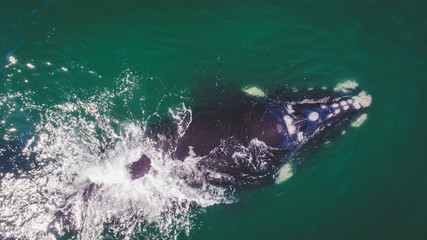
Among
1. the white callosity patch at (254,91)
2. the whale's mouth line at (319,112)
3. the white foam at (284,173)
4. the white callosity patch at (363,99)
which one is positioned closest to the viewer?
the whale's mouth line at (319,112)

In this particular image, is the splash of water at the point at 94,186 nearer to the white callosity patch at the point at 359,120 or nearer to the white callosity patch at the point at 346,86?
the white callosity patch at the point at 359,120

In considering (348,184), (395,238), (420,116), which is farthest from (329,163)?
(420,116)

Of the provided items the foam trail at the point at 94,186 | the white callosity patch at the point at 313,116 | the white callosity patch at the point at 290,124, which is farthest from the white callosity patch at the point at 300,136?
the foam trail at the point at 94,186

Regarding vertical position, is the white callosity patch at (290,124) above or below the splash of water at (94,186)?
above

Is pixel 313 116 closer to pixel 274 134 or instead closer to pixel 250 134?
pixel 274 134

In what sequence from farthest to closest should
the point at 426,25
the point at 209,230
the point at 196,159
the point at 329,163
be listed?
1. the point at 426,25
2. the point at 329,163
3. the point at 209,230
4. the point at 196,159

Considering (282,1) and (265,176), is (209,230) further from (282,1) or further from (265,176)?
(282,1)
